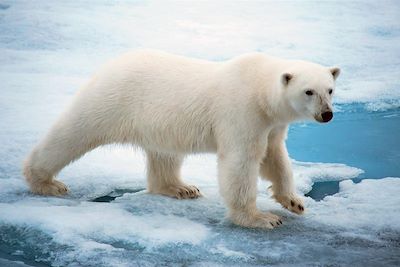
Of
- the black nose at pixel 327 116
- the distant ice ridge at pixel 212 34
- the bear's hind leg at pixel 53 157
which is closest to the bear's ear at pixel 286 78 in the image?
the black nose at pixel 327 116

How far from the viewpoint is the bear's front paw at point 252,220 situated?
4234 millimetres

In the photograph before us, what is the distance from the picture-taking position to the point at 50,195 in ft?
15.9

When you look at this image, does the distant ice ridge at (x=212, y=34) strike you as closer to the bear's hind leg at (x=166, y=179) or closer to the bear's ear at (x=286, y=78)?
the bear's hind leg at (x=166, y=179)

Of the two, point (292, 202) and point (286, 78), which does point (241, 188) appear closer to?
point (292, 202)

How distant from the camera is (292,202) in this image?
15.0ft

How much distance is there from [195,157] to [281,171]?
1.70m

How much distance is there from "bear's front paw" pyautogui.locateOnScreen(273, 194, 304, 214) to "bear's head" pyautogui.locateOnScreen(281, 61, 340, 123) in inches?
30.2

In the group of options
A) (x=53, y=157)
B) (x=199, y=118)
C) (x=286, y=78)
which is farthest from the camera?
(x=53, y=157)

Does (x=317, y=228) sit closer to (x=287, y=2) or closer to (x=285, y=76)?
(x=285, y=76)

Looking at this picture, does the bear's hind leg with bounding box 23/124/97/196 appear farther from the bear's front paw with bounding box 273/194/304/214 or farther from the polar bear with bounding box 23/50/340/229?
the bear's front paw with bounding box 273/194/304/214

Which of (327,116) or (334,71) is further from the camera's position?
(334,71)

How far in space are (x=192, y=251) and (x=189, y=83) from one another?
124 cm

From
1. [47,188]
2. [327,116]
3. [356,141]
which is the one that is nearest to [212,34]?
[356,141]

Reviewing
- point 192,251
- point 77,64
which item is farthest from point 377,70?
point 192,251
